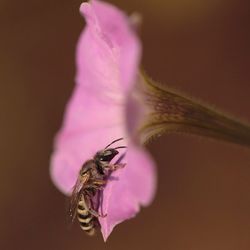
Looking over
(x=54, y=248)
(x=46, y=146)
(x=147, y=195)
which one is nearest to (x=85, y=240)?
(x=54, y=248)

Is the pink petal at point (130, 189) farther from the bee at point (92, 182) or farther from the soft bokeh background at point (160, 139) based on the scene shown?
the soft bokeh background at point (160, 139)

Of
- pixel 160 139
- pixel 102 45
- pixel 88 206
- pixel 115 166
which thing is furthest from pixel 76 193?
pixel 160 139

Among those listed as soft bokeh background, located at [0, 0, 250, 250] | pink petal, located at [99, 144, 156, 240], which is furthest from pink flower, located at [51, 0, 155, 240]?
soft bokeh background, located at [0, 0, 250, 250]

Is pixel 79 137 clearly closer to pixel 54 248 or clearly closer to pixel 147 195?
pixel 147 195

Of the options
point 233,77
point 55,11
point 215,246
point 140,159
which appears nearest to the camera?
point 140,159

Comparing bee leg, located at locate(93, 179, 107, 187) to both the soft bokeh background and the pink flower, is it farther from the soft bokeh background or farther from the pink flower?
the soft bokeh background

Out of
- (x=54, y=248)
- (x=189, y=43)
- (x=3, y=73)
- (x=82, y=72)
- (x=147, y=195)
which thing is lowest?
(x=54, y=248)
